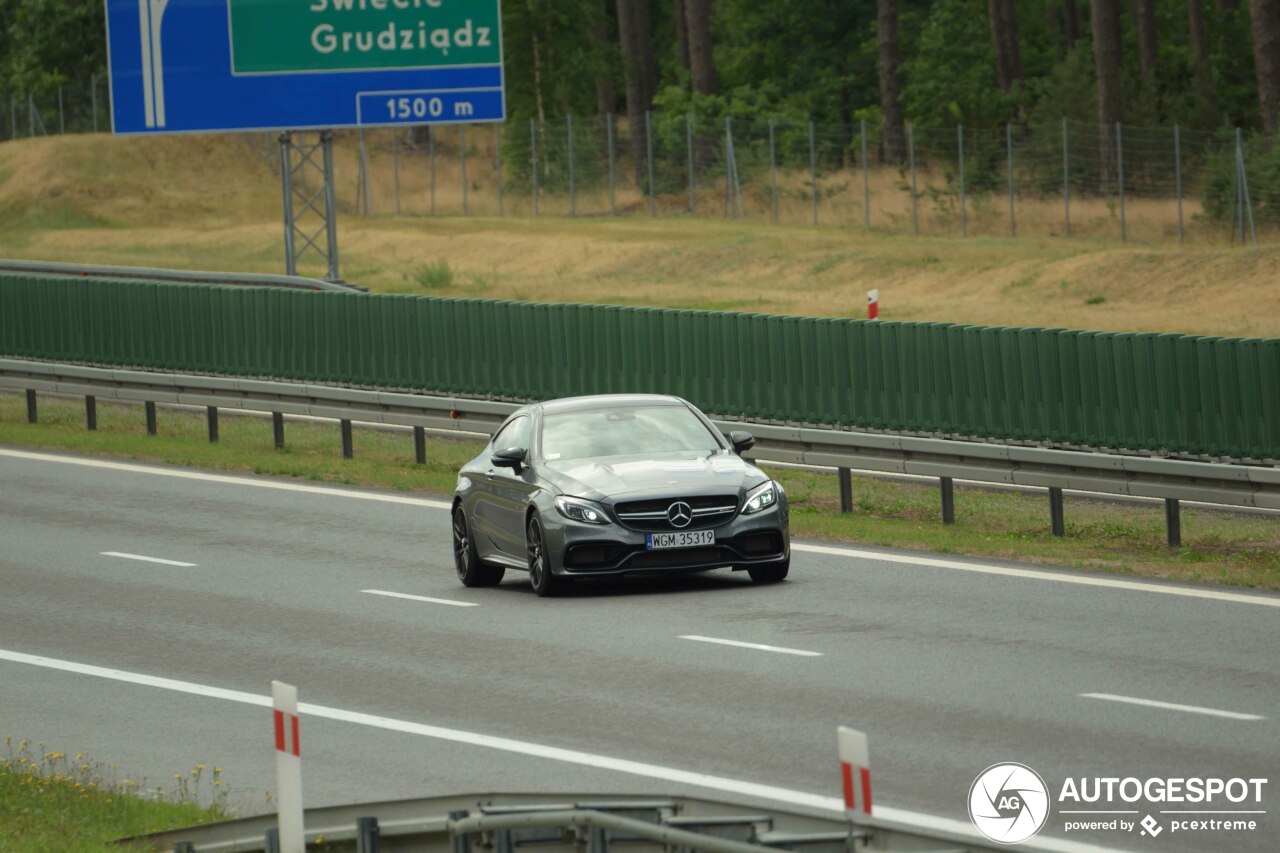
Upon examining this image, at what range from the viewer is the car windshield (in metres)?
17.3

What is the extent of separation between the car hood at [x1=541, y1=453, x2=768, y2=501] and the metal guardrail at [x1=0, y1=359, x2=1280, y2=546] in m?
3.41

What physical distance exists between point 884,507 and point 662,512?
5.91 metres

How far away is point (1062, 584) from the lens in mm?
16562

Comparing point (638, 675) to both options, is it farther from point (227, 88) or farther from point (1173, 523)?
point (227, 88)

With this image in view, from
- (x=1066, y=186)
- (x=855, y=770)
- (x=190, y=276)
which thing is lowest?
(x=855, y=770)

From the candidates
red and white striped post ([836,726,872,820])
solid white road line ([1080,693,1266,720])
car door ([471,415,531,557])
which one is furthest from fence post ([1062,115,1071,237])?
red and white striped post ([836,726,872,820])

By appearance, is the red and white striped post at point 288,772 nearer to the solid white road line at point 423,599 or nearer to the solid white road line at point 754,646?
the solid white road line at point 754,646

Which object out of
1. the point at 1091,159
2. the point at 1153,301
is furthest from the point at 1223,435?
the point at 1091,159

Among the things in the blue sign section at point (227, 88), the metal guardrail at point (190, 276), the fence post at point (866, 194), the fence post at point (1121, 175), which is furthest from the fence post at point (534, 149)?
the blue sign section at point (227, 88)

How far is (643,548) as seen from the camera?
53.4 ft

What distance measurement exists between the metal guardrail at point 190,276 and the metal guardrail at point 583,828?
21.4 metres

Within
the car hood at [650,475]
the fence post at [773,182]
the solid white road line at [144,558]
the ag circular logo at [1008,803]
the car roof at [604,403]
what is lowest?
the ag circular logo at [1008,803]

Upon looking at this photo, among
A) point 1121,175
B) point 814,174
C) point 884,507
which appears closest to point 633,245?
point 814,174

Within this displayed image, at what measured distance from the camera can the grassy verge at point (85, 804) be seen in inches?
381
